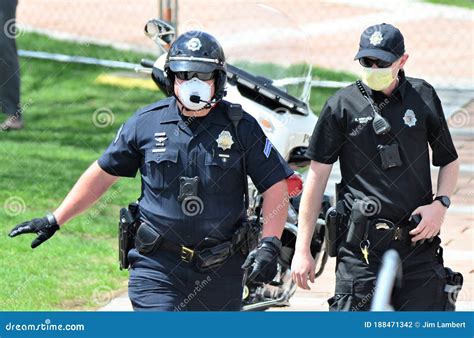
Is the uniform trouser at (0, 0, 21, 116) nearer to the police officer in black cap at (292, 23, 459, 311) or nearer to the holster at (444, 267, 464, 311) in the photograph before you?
the police officer in black cap at (292, 23, 459, 311)

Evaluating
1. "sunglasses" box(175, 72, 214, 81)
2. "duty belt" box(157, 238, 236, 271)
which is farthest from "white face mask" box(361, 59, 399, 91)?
"duty belt" box(157, 238, 236, 271)

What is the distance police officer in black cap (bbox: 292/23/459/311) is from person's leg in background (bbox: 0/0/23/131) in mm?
7632

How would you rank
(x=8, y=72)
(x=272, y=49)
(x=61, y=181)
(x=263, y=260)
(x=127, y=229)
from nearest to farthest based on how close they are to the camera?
1. (x=263, y=260)
2. (x=127, y=229)
3. (x=272, y=49)
4. (x=61, y=181)
5. (x=8, y=72)

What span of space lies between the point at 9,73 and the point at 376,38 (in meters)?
7.80

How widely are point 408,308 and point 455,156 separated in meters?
0.85

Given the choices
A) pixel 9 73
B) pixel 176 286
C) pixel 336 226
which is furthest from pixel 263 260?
pixel 9 73

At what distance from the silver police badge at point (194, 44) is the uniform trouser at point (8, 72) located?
7642 millimetres

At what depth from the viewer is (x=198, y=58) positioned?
672 centimetres

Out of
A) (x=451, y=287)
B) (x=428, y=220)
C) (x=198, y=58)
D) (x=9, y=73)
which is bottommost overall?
(x=9, y=73)

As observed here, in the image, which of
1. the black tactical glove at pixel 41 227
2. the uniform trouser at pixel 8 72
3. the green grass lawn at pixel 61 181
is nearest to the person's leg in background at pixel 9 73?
the uniform trouser at pixel 8 72

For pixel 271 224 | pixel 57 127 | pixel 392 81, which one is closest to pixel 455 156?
pixel 392 81

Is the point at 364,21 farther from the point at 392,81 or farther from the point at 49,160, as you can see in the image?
the point at 392,81

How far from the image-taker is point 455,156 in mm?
7129

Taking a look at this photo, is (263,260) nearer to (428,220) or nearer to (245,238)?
(245,238)
